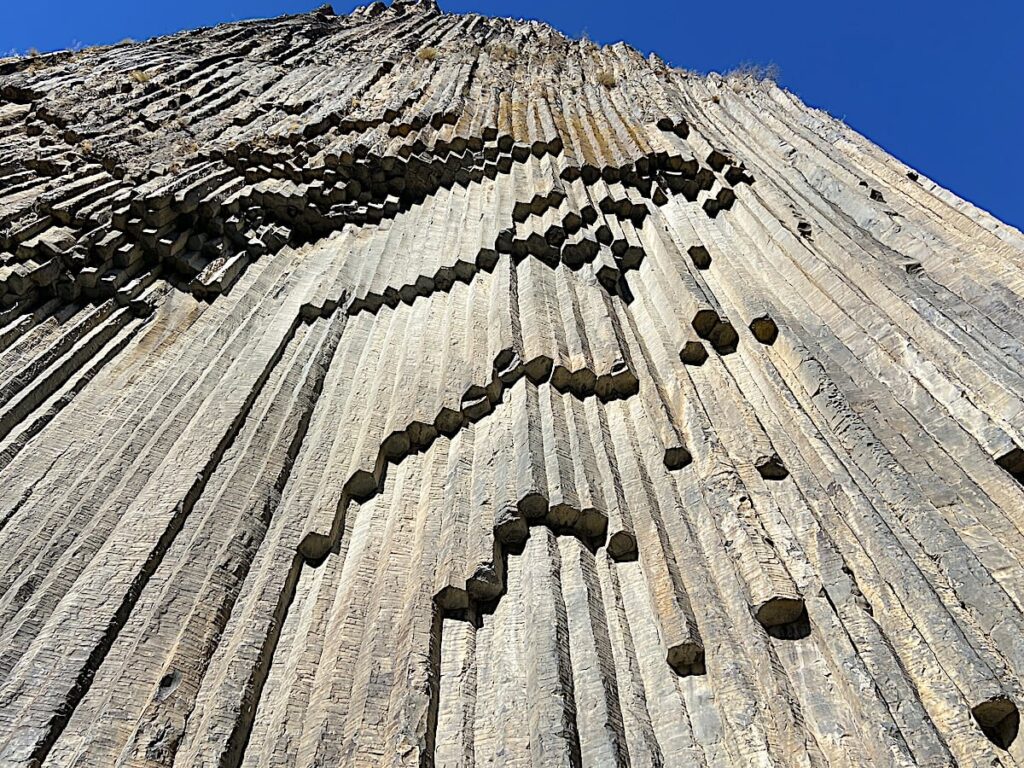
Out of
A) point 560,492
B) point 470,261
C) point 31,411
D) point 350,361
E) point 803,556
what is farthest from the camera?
point 470,261

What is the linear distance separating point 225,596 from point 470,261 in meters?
3.23

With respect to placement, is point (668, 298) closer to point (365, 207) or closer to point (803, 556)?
point (803, 556)

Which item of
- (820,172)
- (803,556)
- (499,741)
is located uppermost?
(820,172)

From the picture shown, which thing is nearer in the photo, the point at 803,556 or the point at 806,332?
Answer: the point at 803,556

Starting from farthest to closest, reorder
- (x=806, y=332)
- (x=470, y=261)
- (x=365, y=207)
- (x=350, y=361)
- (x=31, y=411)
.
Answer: (x=365, y=207) < (x=470, y=261) < (x=350, y=361) < (x=806, y=332) < (x=31, y=411)

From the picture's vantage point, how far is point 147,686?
2.79m

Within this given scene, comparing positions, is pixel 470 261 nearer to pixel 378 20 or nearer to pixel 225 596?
pixel 225 596

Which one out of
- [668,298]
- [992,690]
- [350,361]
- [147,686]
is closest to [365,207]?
[350,361]

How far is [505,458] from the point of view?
371 cm

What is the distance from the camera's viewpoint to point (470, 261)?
5898 mm

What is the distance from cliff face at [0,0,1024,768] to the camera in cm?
263

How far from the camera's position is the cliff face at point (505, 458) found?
104 inches

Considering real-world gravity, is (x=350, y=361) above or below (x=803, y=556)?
above

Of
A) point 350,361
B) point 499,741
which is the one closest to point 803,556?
point 499,741
